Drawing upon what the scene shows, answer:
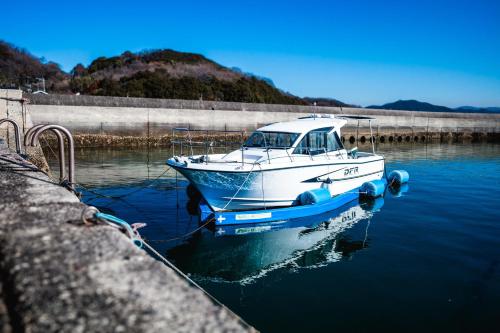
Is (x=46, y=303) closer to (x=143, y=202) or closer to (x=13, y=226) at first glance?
(x=13, y=226)

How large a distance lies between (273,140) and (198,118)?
2194 centimetres

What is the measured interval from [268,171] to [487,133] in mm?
45352

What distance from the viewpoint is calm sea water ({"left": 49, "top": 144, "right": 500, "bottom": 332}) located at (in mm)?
5624

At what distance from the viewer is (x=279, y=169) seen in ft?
33.1

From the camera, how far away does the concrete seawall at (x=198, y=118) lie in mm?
28094

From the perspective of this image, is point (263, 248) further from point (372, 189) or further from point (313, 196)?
point (372, 189)

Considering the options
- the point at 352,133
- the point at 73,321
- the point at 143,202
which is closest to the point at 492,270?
the point at 73,321

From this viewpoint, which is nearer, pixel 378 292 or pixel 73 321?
pixel 73 321

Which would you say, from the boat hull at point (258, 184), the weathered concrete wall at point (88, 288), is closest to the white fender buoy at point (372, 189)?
the boat hull at point (258, 184)

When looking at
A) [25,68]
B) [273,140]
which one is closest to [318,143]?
[273,140]

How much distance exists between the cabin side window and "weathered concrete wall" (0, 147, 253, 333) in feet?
29.4

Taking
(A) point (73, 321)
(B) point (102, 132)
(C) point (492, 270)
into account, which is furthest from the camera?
(B) point (102, 132)

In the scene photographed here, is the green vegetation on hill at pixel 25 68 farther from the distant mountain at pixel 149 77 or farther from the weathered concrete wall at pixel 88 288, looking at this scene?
the weathered concrete wall at pixel 88 288

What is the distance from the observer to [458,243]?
872 cm
